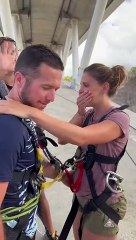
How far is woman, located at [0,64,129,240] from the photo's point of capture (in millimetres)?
2402

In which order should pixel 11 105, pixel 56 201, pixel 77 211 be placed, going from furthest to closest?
pixel 56 201 < pixel 77 211 < pixel 11 105

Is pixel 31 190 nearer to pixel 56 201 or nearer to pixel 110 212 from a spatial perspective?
pixel 110 212

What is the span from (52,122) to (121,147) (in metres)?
0.71

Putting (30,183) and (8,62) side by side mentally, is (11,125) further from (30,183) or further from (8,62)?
(8,62)

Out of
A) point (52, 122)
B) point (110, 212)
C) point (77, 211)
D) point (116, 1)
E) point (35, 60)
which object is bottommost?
point (116, 1)

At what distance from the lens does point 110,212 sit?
2.57 metres

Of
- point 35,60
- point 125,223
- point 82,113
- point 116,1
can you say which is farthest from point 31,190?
point 116,1

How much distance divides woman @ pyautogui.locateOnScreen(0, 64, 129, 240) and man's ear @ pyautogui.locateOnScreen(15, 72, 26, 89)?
1.39 feet

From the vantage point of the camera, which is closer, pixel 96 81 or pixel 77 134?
pixel 77 134

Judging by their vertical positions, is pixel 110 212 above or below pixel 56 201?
above

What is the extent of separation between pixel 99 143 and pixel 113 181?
36cm

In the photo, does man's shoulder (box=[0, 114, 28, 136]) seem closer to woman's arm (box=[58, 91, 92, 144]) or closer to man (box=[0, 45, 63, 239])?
man (box=[0, 45, 63, 239])

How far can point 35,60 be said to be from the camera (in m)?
1.89

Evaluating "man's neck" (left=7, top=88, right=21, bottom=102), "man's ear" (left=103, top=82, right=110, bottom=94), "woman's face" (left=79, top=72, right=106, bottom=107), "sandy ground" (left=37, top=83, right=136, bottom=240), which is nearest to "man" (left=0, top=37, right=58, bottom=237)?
"sandy ground" (left=37, top=83, right=136, bottom=240)
